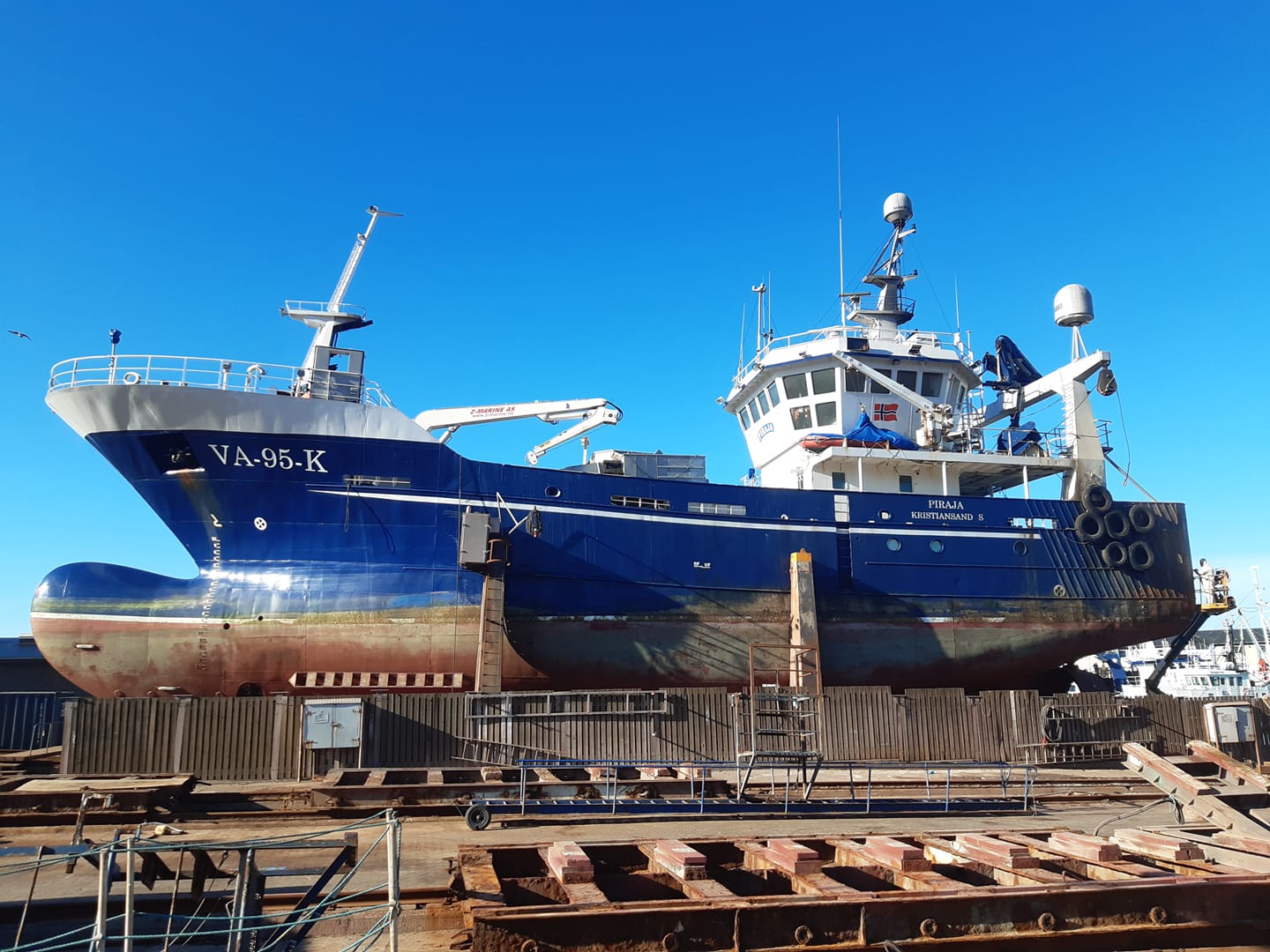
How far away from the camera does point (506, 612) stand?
20.8m

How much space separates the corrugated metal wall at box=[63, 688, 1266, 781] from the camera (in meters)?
16.1

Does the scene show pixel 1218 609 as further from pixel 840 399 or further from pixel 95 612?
pixel 95 612

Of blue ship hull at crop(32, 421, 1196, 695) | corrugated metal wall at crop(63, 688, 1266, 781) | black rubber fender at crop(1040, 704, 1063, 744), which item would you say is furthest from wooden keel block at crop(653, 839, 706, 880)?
black rubber fender at crop(1040, 704, 1063, 744)

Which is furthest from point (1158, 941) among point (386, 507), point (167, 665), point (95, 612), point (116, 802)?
point (95, 612)

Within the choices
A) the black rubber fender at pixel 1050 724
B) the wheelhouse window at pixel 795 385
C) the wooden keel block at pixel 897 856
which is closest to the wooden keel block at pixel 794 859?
the wooden keel block at pixel 897 856

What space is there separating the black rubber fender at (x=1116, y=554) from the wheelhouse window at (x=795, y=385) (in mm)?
10055

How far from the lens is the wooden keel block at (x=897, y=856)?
641 cm

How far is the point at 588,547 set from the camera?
2181 cm

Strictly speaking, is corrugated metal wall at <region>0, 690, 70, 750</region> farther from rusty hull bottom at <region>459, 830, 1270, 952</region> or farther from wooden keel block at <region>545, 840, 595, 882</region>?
rusty hull bottom at <region>459, 830, 1270, 952</region>

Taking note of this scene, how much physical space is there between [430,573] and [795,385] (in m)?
13.5

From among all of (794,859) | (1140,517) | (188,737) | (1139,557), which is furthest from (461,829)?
(1140,517)

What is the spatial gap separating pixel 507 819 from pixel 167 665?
39.2ft

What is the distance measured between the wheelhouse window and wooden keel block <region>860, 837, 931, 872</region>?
22120mm

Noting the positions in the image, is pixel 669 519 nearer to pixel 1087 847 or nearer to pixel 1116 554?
pixel 1116 554
